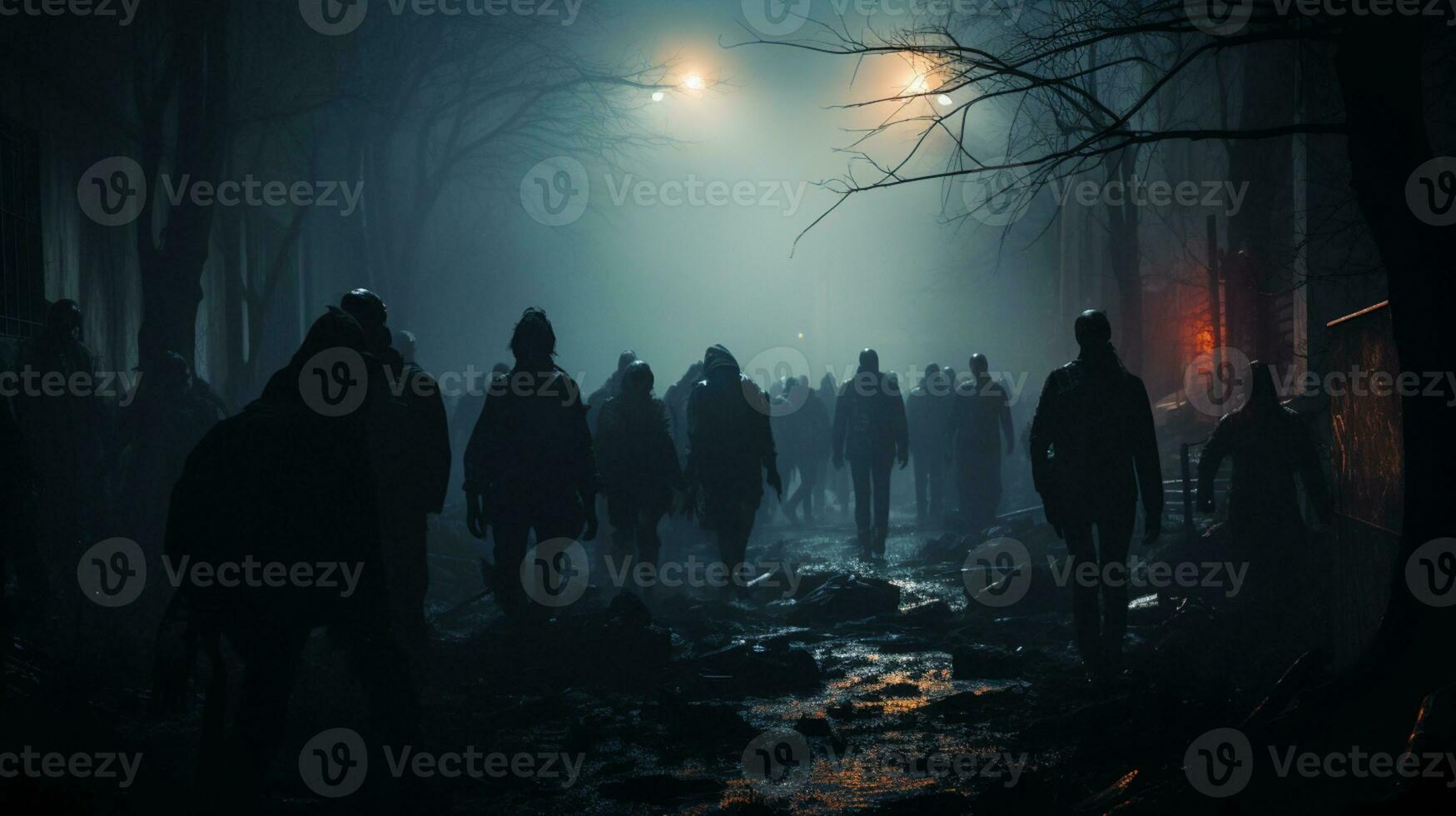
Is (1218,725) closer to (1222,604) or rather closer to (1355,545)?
(1355,545)

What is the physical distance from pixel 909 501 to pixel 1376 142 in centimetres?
1905

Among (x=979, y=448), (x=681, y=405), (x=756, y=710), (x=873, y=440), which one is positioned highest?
(x=681, y=405)

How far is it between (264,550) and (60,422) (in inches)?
246

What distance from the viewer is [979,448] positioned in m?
15.1

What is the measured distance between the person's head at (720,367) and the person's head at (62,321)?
5.32 metres

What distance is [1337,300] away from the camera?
11055mm

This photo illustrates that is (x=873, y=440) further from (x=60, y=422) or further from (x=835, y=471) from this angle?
(x=60, y=422)

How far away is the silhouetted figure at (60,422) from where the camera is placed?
340 inches

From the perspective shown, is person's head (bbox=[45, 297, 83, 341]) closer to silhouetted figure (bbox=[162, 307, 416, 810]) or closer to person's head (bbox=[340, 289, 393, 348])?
person's head (bbox=[340, 289, 393, 348])

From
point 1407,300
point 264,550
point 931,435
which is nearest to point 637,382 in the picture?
point 264,550

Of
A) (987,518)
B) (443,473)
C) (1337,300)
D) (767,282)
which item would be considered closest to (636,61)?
(987,518)

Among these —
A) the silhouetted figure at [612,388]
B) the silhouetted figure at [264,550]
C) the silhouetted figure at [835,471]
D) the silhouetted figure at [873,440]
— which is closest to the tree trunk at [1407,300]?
the silhouetted figure at [264,550]

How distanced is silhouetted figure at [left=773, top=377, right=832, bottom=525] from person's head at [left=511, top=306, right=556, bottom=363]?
35.5ft

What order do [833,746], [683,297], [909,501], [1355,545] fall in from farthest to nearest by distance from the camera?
[683,297]
[909,501]
[1355,545]
[833,746]
